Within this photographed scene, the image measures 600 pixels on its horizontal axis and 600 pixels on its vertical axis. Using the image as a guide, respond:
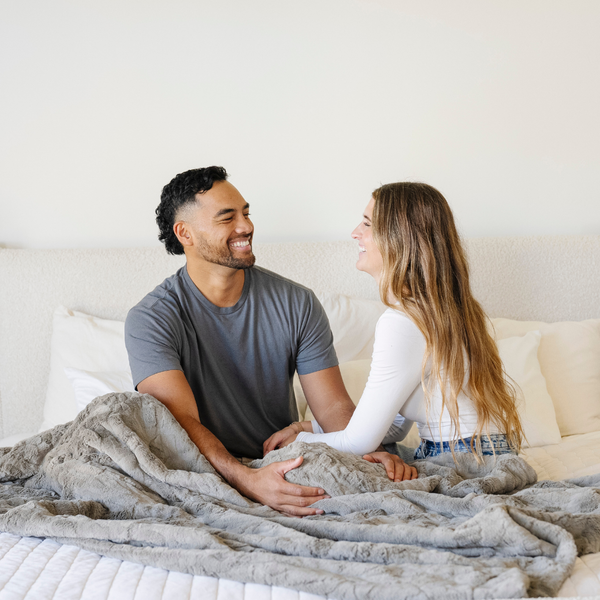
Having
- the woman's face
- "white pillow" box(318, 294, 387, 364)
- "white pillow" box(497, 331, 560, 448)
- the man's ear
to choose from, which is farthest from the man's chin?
"white pillow" box(497, 331, 560, 448)

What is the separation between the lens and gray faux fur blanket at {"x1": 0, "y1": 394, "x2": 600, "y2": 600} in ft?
2.99

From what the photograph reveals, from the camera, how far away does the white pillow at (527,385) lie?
180 cm

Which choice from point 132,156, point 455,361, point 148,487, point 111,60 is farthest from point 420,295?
point 111,60

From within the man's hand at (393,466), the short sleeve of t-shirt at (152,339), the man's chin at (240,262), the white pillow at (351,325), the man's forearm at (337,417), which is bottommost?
the man's forearm at (337,417)

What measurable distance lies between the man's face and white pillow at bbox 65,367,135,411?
1.55 feet

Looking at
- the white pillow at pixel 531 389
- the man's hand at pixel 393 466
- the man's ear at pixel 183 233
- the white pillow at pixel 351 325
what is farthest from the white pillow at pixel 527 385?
the man's ear at pixel 183 233

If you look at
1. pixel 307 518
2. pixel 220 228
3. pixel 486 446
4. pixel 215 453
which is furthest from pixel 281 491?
pixel 220 228

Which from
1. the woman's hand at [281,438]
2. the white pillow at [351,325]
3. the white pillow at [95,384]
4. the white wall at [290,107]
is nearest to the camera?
the woman's hand at [281,438]

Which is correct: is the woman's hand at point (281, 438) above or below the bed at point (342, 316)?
below

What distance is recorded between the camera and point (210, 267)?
68.2 inches

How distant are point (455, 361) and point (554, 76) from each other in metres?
1.56

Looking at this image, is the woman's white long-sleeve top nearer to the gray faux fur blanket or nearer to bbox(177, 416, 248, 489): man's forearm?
the gray faux fur blanket

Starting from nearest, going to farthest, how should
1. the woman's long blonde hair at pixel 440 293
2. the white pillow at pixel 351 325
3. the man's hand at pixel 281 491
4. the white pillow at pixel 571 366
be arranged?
the man's hand at pixel 281 491, the woman's long blonde hair at pixel 440 293, the white pillow at pixel 571 366, the white pillow at pixel 351 325

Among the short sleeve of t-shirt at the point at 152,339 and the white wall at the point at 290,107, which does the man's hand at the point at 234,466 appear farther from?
the white wall at the point at 290,107
